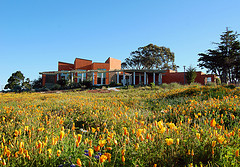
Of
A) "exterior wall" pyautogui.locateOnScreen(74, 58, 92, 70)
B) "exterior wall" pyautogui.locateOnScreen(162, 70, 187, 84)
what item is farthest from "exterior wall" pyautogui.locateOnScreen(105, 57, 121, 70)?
"exterior wall" pyautogui.locateOnScreen(162, 70, 187, 84)

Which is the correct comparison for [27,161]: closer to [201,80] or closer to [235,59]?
[201,80]

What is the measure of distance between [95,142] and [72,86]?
94.5ft

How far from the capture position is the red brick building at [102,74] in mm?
32562

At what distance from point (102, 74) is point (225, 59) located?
2465 centimetres

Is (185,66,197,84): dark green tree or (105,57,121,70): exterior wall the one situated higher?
(105,57,121,70): exterior wall

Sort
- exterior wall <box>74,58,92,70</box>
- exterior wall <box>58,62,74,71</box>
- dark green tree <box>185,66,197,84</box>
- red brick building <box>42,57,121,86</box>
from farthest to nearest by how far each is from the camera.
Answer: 1. exterior wall <box>58,62,74,71</box>
2. exterior wall <box>74,58,92,70</box>
3. red brick building <box>42,57,121,86</box>
4. dark green tree <box>185,66,197,84</box>

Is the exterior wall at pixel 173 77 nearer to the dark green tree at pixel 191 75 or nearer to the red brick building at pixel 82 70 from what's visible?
the dark green tree at pixel 191 75

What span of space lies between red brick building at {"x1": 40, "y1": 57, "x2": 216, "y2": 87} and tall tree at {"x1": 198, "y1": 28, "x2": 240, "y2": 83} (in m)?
10.3

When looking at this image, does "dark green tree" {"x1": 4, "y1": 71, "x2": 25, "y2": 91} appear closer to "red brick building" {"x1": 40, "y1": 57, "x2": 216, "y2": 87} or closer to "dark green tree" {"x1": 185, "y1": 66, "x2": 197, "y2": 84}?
"red brick building" {"x1": 40, "y1": 57, "x2": 216, "y2": 87}

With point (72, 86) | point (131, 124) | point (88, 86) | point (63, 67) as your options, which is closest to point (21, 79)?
point (63, 67)

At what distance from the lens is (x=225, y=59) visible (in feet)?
113

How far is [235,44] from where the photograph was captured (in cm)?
3512

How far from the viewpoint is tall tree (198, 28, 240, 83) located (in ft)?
113

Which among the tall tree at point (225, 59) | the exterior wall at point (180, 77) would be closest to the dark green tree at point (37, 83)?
the exterior wall at point (180, 77)
